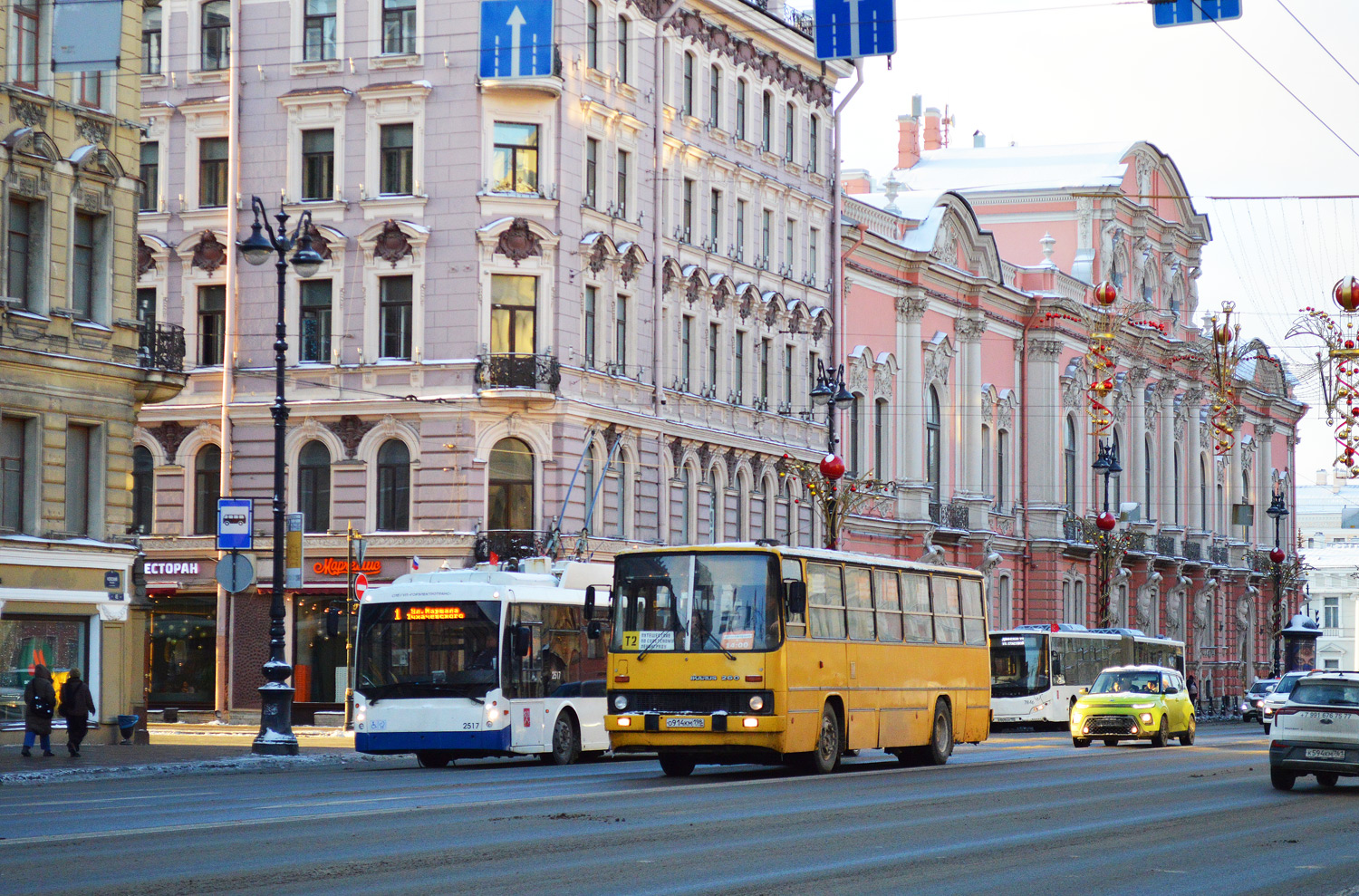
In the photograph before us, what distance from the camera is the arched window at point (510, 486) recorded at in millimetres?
47531

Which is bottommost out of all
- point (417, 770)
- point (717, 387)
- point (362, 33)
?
point (417, 770)

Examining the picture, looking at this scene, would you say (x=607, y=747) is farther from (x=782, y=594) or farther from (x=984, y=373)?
(x=984, y=373)

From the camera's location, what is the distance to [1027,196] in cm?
8181

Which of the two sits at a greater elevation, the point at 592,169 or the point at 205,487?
the point at 592,169

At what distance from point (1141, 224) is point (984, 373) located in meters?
16.4

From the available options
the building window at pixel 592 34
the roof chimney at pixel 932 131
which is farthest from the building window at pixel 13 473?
the roof chimney at pixel 932 131

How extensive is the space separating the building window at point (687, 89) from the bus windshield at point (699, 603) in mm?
28151

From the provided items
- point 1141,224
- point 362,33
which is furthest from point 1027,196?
point 362,33

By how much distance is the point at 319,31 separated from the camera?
48719mm

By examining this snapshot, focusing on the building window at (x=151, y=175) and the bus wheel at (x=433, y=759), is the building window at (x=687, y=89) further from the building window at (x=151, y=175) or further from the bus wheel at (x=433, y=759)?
the bus wheel at (x=433, y=759)

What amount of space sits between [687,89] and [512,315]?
9.66 metres

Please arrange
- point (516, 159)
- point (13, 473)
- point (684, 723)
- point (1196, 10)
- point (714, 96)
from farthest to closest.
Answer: point (714, 96) < point (516, 159) < point (13, 473) < point (684, 723) < point (1196, 10)

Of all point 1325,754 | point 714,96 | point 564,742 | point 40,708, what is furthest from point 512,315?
Answer: point 1325,754

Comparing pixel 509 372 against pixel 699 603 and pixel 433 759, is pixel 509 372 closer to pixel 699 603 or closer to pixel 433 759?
pixel 433 759
